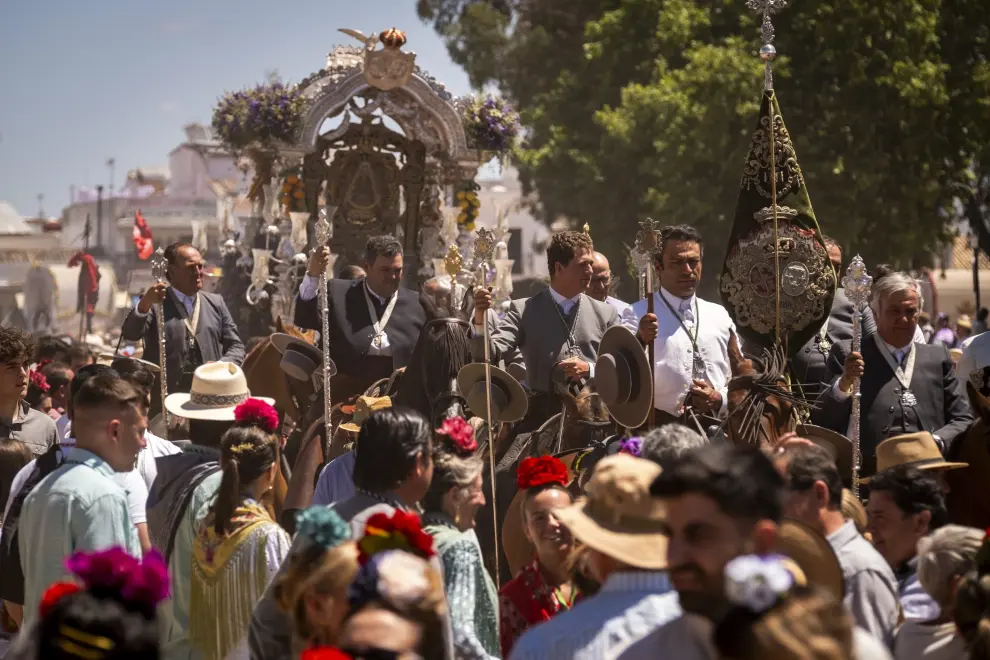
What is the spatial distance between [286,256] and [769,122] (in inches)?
409

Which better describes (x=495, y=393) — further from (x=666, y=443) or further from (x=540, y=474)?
(x=666, y=443)

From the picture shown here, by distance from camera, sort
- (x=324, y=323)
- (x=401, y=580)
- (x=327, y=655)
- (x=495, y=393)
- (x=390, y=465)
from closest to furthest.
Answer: (x=327, y=655)
(x=401, y=580)
(x=390, y=465)
(x=495, y=393)
(x=324, y=323)

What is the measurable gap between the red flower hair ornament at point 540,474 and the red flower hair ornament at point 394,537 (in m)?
1.82

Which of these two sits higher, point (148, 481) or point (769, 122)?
point (769, 122)

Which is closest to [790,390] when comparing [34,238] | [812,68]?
[812,68]

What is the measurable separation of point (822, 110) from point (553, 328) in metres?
19.5

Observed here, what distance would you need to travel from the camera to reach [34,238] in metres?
56.5

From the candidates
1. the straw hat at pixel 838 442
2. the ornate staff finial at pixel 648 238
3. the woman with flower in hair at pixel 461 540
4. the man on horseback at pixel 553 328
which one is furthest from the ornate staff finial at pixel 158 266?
the woman with flower in hair at pixel 461 540

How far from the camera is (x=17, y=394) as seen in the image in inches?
303

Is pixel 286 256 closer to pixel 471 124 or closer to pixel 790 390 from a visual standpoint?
pixel 471 124

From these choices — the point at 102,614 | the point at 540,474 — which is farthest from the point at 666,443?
the point at 102,614

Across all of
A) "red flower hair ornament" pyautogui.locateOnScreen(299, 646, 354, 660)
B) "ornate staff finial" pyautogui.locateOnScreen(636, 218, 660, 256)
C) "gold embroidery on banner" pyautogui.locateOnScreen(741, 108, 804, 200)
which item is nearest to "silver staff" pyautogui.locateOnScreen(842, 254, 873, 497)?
"gold embroidery on banner" pyautogui.locateOnScreen(741, 108, 804, 200)

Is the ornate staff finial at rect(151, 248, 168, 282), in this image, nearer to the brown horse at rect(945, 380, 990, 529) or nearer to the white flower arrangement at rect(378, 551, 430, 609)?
the brown horse at rect(945, 380, 990, 529)

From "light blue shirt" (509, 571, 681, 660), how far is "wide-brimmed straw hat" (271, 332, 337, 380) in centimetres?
621
